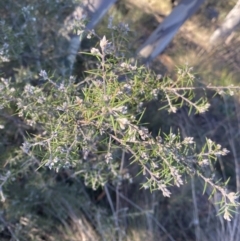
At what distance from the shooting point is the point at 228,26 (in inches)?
89.9

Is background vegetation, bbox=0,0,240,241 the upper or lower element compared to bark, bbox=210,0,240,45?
lower

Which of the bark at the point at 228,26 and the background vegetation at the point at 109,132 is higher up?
the bark at the point at 228,26

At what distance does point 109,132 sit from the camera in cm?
134

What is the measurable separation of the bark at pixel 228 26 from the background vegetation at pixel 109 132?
0.06 m

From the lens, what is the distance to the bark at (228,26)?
7.00 ft

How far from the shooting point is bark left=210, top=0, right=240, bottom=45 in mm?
2135

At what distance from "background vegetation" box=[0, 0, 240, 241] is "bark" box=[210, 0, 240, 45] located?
58mm

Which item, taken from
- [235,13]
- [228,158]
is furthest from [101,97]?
[228,158]

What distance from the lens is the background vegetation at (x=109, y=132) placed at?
1.21 metres

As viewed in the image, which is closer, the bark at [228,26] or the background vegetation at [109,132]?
the background vegetation at [109,132]

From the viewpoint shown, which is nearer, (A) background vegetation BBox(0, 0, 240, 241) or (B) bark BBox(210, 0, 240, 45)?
(A) background vegetation BBox(0, 0, 240, 241)

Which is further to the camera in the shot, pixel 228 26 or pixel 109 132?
pixel 228 26

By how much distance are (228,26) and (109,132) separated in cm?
120

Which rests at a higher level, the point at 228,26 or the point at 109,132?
the point at 228,26
